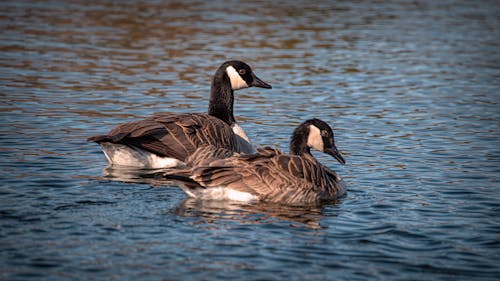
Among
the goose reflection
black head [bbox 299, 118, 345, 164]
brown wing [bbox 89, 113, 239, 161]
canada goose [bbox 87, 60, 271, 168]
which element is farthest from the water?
black head [bbox 299, 118, 345, 164]

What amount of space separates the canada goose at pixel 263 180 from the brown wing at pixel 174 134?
1.50 metres

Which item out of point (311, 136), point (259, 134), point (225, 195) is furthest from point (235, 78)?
point (225, 195)

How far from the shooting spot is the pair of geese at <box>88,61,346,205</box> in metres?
9.42

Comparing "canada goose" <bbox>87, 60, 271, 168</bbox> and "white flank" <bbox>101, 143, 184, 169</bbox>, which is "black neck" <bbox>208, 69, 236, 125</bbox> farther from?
→ "white flank" <bbox>101, 143, 184, 169</bbox>

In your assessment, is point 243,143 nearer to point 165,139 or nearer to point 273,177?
point 165,139

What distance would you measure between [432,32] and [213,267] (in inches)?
811

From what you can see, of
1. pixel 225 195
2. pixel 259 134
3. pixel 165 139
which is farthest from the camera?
pixel 259 134

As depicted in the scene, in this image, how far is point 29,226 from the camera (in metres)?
8.28

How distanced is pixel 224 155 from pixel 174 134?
32.4 inches

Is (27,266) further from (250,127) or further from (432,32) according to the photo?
(432,32)

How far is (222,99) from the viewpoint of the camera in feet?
43.5

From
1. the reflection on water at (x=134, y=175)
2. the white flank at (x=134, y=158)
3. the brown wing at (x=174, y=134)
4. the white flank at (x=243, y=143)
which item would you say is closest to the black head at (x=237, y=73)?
the white flank at (x=243, y=143)

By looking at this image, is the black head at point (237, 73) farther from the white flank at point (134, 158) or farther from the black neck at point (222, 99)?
the white flank at point (134, 158)

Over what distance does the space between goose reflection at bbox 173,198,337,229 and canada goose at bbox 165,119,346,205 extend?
0.40ft
